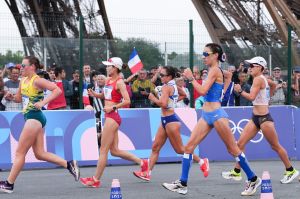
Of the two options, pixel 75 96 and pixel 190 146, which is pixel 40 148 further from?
pixel 75 96

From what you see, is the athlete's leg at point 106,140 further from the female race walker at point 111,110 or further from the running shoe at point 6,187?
the running shoe at point 6,187

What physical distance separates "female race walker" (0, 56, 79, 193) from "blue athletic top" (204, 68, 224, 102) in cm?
204

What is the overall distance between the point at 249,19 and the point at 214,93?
1657 cm

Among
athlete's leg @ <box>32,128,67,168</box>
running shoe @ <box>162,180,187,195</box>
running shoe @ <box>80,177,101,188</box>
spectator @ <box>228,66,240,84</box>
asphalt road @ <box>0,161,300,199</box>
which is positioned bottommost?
asphalt road @ <box>0,161,300,199</box>

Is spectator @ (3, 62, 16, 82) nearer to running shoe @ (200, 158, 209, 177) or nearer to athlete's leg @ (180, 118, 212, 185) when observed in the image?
running shoe @ (200, 158, 209, 177)

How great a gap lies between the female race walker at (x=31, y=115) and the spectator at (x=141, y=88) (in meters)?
5.27

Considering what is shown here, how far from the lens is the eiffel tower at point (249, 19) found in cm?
2520

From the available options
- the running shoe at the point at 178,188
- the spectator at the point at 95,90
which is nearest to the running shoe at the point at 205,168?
the running shoe at the point at 178,188

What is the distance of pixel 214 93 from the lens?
32.7 feet

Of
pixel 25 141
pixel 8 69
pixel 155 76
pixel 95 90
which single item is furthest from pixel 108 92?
pixel 155 76

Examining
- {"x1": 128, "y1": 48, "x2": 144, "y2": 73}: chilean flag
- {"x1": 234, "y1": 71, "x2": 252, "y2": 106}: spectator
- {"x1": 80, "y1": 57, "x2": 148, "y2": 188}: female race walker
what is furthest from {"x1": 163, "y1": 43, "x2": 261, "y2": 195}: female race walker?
{"x1": 234, "y1": 71, "x2": 252, "y2": 106}: spectator

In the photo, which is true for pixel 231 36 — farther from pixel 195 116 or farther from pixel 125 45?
pixel 195 116

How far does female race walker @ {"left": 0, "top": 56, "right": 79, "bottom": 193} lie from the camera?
10188mm

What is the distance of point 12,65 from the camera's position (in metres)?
14.6
